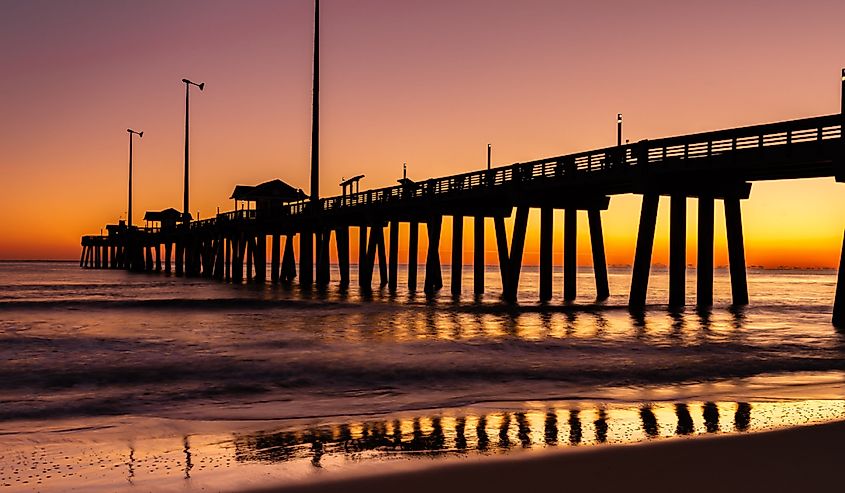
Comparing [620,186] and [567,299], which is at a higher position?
[620,186]

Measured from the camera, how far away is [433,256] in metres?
43.0

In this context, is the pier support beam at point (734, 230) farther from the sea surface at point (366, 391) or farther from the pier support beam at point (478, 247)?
the pier support beam at point (478, 247)

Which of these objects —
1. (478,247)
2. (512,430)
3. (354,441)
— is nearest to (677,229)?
(478,247)

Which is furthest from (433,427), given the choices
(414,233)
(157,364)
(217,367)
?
(414,233)

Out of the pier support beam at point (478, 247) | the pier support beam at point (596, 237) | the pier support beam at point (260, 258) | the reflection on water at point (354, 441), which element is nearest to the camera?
the reflection on water at point (354, 441)

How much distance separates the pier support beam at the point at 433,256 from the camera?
41.3 meters

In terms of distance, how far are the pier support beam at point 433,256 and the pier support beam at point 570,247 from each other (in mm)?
8389

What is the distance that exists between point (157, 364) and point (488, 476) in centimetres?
1116

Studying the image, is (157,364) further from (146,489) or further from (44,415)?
(146,489)

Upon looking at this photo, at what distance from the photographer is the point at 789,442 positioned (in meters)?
7.66

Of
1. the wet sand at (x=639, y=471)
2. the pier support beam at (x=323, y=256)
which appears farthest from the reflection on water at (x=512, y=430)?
the pier support beam at (x=323, y=256)

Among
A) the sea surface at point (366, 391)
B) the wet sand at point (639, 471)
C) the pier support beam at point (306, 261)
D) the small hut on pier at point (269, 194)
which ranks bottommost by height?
the sea surface at point (366, 391)

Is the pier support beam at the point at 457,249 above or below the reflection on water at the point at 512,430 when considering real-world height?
above

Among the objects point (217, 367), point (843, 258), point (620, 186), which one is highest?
point (620, 186)
